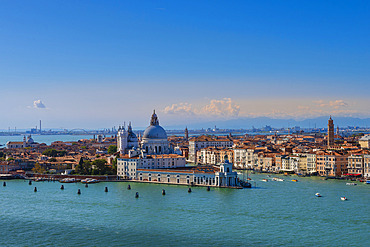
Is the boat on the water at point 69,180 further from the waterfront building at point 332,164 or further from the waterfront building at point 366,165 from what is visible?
the waterfront building at point 366,165

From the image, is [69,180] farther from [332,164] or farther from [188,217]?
[332,164]

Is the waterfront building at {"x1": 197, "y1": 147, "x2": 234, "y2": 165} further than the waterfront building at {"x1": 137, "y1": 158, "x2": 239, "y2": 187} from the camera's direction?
Yes

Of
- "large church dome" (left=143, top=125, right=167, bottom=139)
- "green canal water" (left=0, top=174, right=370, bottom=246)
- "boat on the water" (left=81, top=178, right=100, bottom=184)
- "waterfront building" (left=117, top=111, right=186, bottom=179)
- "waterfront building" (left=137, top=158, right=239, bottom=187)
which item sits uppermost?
"large church dome" (left=143, top=125, right=167, bottom=139)

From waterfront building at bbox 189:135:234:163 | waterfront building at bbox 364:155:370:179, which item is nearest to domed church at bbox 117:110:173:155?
waterfront building at bbox 189:135:234:163

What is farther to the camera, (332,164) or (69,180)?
(332,164)

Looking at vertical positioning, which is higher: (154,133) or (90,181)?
(154,133)

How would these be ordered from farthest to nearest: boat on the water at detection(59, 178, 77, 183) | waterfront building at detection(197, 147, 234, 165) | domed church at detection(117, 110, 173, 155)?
waterfront building at detection(197, 147, 234, 165) < domed church at detection(117, 110, 173, 155) < boat on the water at detection(59, 178, 77, 183)

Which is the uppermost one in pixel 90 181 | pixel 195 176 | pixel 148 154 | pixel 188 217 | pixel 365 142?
pixel 365 142

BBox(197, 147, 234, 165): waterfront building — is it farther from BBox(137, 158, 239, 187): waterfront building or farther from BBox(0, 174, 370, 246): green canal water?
BBox(0, 174, 370, 246): green canal water

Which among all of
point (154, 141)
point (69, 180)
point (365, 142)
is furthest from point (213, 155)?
point (69, 180)

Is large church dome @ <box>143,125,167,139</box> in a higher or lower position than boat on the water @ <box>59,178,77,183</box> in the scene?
higher
